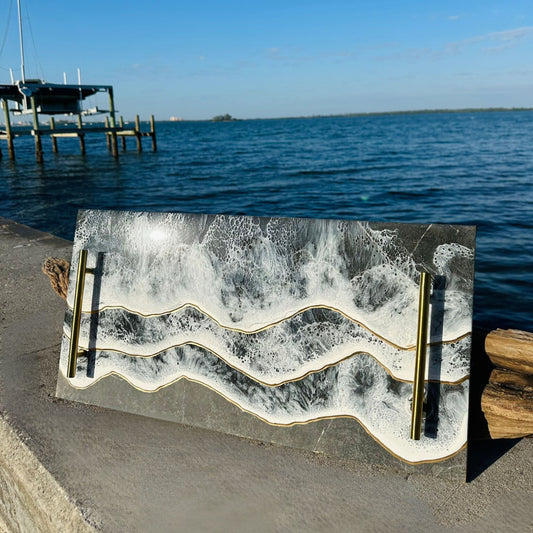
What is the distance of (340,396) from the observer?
275 centimetres

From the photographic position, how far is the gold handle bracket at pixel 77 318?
10.6 feet

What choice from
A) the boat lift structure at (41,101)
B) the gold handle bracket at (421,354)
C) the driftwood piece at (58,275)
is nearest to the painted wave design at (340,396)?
the gold handle bracket at (421,354)

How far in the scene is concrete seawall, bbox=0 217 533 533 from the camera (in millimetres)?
2320

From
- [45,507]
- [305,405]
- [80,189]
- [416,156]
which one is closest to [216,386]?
Result: [305,405]

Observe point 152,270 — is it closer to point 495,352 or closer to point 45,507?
point 45,507

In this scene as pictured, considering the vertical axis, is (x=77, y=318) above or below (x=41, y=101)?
below

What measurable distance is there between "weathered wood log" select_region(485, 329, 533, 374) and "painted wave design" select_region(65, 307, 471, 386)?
40cm

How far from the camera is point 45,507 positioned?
255cm

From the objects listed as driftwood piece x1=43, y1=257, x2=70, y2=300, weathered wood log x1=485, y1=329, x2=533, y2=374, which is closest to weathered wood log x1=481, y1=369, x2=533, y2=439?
weathered wood log x1=485, y1=329, x2=533, y2=374

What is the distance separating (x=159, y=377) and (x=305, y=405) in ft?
3.16

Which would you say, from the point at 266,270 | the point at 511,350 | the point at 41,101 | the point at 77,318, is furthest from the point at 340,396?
the point at 41,101

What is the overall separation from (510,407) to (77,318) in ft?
8.57

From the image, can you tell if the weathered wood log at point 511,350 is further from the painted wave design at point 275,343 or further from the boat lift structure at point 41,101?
the boat lift structure at point 41,101

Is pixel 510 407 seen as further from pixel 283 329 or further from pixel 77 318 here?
pixel 77 318
